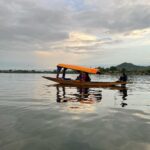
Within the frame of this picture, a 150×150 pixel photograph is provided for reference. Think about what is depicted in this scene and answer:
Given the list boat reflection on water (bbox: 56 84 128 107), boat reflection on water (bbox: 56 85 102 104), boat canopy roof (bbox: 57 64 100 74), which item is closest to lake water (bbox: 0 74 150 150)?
boat reflection on water (bbox: 56 84 128 107)

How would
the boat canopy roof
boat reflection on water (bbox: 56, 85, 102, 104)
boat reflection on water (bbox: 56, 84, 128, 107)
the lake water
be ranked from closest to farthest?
1. the lake water
2. boat reflection on water (bbox: 56, 84, 128, 107)
3. boat reflection on water (bbox: 56, 85, 102, 104)
4. the boat canopy roof

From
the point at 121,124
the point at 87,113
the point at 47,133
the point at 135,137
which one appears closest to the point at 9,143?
the point at 47,133

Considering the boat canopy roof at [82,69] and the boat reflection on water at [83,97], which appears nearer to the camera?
the boat reflection on water at [83,97]

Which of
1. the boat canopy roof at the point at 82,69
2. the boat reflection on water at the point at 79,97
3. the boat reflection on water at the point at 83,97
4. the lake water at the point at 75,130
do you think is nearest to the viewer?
the lake water at the point at 75,130

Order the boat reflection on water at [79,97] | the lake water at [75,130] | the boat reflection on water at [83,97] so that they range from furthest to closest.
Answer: the boat reflection on water at [79,97] → the boat reflection on water at [83,97] → the lake water at [75,130]

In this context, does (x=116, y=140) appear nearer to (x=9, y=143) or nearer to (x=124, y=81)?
(x=9, y=143)

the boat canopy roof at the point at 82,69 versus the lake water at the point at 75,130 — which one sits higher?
the boat canopy roof at the point at 82,69

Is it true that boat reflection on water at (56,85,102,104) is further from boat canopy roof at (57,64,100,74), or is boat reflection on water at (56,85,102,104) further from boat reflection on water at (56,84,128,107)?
boat canopy roof at (57,64,100,74)

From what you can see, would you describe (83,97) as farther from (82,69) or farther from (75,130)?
(82,69)

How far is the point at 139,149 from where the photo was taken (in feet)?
30.4

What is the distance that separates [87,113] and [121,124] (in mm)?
3209

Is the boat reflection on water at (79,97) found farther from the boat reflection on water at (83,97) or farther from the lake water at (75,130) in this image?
the lake water at (75,130)

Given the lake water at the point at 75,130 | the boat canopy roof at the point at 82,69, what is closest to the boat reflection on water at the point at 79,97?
the lake water at the point at 75,130

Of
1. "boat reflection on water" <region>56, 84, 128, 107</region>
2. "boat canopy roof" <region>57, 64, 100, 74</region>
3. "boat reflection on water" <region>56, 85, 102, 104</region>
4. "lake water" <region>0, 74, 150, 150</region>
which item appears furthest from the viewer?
"boat canopy roof" <region>57, 64, 100, 74</region>
